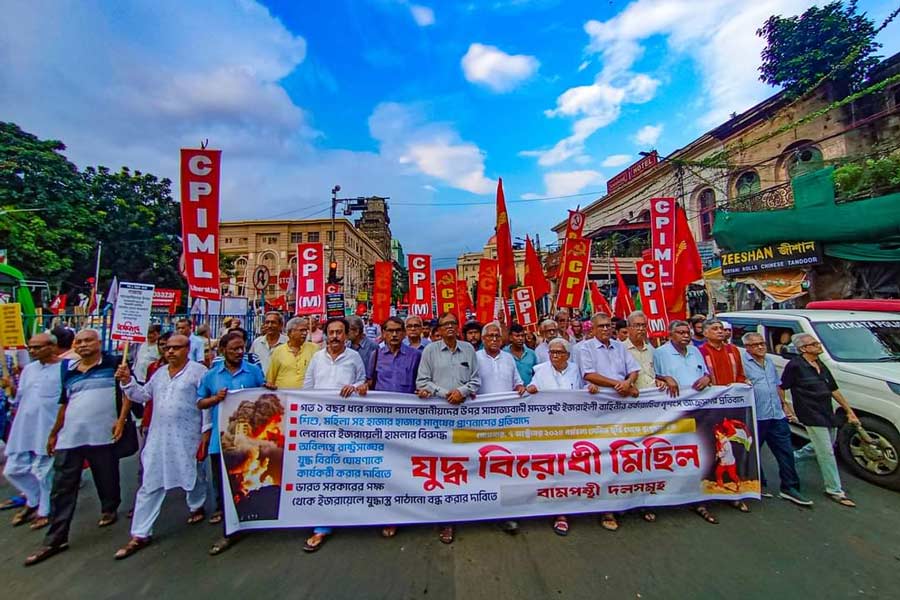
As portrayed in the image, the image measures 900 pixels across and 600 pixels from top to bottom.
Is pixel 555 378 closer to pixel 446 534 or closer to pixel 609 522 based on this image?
pixel 609 522

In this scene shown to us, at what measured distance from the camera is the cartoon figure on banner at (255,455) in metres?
3.21

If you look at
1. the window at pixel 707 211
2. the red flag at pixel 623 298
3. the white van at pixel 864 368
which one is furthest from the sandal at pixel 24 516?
the window at pixel 707 211

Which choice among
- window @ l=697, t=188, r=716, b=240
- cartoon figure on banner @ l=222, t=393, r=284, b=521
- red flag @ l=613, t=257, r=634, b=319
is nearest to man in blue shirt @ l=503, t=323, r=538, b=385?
cartoon figure on banner @ l=222, t=393, r=284, b=521

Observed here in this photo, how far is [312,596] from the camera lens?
2555 mm

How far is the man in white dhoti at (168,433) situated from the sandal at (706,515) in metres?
4.43

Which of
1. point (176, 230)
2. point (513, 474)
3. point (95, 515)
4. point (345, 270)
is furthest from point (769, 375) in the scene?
point (345, 270)

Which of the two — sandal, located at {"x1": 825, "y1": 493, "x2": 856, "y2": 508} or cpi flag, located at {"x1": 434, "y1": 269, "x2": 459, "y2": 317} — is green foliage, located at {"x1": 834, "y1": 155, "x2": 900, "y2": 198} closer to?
sandal, located at {"x1": 825, "y1": 493, "x2": 856, "y2": 508}

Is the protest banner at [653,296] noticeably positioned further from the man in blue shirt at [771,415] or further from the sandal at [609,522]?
the sandal at [609,522]

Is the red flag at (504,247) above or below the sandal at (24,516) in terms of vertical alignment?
above

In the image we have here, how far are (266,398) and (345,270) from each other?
166ft

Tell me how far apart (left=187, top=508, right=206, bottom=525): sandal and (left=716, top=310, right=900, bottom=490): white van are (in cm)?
661

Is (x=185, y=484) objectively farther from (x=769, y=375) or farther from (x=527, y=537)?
(x=769, y=375)

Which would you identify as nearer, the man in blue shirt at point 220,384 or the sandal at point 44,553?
the sandal at point 44,553

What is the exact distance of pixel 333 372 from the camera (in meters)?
3.65
